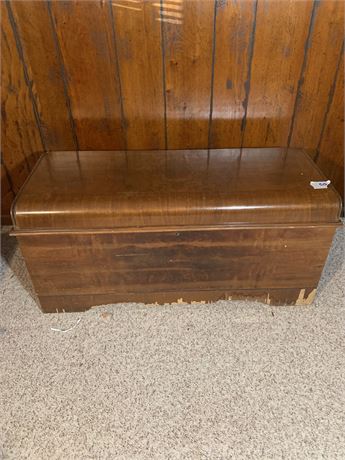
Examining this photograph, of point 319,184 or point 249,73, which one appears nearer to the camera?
point 319,184

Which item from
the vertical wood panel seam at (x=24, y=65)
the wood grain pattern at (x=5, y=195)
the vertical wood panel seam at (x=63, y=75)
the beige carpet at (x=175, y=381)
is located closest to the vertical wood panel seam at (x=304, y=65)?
the beige carpet at (x=175, y=381)

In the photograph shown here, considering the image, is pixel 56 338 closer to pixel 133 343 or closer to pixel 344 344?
pixel 133 343

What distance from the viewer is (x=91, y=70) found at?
3.83ft

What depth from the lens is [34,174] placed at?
1.10 meters

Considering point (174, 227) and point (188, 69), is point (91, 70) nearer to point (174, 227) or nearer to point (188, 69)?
point (188, 69)

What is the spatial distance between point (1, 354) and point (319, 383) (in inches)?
37.2

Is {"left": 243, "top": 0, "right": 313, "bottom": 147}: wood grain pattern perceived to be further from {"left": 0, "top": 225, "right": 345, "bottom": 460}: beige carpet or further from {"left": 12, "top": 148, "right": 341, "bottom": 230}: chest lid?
{"left": 0, "top": 225, "right": 345, "bottom": 460}: beige carpet

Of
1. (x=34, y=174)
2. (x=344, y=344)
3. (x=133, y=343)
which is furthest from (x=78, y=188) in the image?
(x=344, y=344)

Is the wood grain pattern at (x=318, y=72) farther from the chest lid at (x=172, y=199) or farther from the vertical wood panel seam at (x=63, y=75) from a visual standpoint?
the vertical wood panel seam at (x=63, y=75)

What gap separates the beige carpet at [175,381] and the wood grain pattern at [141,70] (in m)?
0.65

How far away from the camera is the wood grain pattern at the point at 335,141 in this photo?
1253 mm

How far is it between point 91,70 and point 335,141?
962mm

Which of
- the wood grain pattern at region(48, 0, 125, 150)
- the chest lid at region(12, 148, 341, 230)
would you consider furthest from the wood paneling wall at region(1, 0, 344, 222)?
the chest lid at region(12, 148, 341, 230)

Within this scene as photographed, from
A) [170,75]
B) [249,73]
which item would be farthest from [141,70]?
[249,73]
